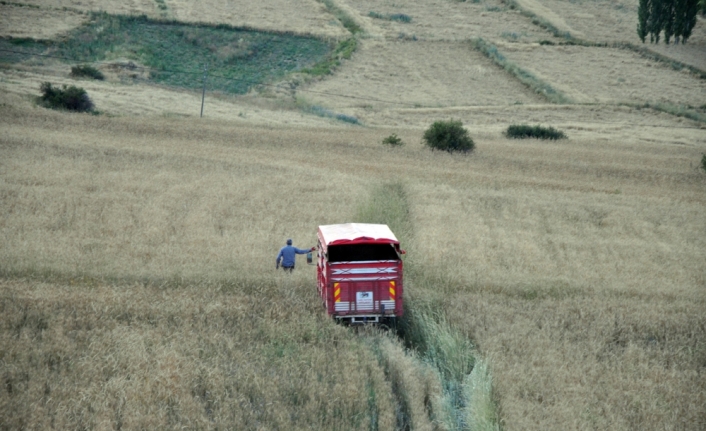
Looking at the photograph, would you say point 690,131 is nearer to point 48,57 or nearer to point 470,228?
point 470,228

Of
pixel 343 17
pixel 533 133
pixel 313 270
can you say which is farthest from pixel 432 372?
pixel 343 17

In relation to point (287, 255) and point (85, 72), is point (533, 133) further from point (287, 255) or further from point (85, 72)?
point (287, 255)

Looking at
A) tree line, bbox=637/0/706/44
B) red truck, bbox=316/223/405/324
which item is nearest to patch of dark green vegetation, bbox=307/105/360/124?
red truck, bbox=316/223/405/324

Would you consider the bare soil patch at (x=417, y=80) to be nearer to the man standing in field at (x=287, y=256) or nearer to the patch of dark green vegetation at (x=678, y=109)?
the patch of dark green vegetation at (x=678, y=109)

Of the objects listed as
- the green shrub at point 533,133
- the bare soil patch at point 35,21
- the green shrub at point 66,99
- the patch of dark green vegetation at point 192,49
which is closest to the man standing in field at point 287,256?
the green shrub at point 66,99

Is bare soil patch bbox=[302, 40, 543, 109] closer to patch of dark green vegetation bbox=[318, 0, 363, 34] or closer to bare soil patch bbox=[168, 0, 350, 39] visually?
patch of dark green vegetation bbox=[318, 0, 363, 34]

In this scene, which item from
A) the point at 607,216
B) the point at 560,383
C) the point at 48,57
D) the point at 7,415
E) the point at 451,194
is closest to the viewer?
the point at 7,415

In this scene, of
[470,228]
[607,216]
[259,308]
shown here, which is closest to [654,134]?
[607,216]
